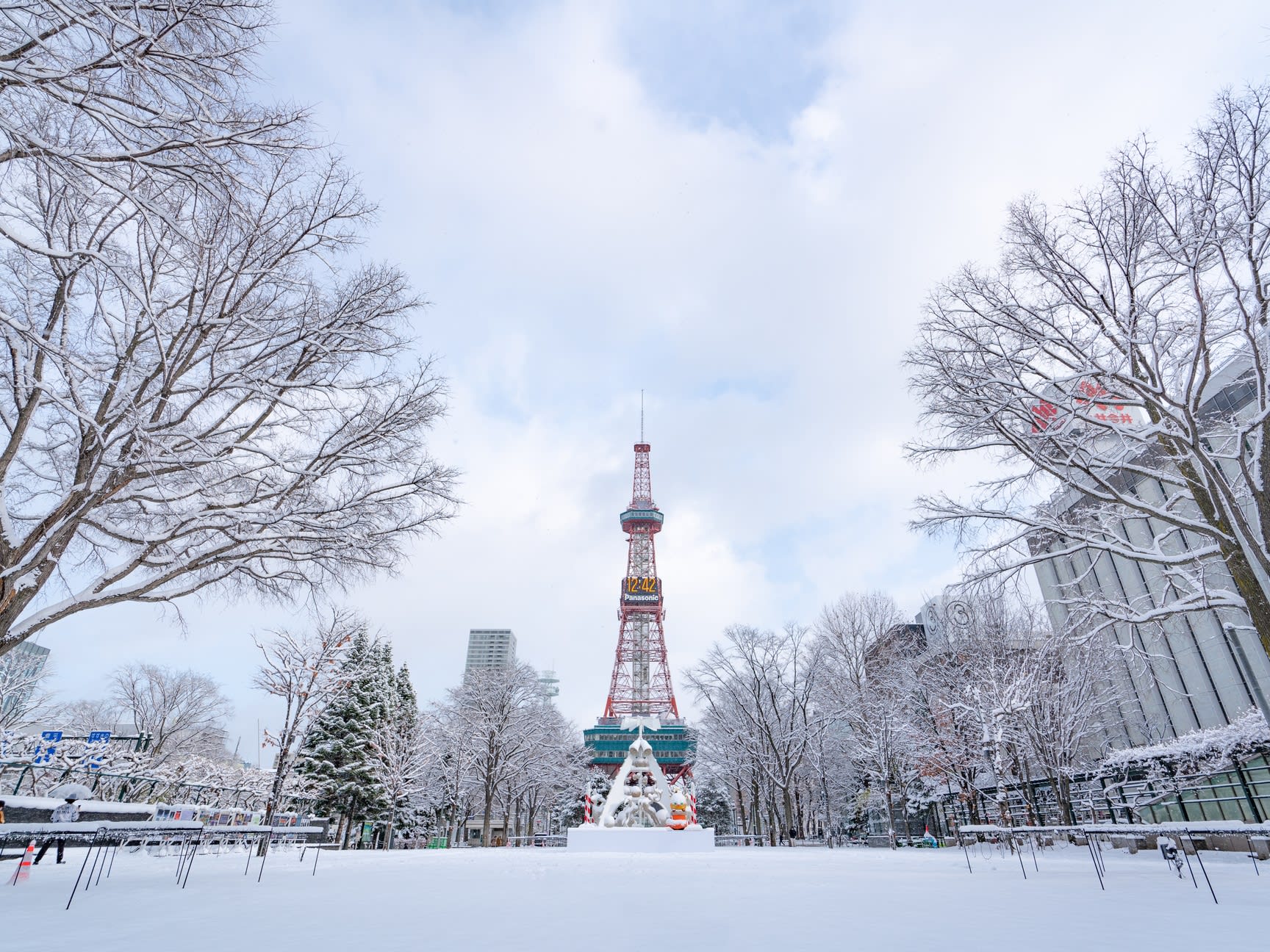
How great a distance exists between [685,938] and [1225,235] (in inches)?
423

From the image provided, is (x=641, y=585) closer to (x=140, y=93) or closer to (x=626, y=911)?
(x=626, y=911)

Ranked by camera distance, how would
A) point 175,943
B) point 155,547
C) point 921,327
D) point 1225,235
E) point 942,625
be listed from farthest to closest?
1. point 942,625
2. point 921,327
3. point 1225,235
4. point 155,547
5. point 175,943

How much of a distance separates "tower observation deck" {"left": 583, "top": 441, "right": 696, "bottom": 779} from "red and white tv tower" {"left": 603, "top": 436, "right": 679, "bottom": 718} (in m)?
0.07

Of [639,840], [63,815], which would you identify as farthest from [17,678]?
[639,840]

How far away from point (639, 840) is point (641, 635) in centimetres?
4812

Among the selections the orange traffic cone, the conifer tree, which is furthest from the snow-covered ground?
the conifer tree

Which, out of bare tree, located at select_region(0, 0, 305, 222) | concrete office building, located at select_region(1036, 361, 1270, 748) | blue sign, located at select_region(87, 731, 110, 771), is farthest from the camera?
concrete office building, located at select_region(1036, 361, 1270, 748)

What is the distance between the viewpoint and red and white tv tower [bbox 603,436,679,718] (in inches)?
2436

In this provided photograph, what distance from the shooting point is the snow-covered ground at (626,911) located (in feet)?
14.4

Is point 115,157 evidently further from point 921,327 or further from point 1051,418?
point 1051,418

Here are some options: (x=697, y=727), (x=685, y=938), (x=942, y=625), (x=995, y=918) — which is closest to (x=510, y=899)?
(x=685, y=938)

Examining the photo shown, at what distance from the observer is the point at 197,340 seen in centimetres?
739

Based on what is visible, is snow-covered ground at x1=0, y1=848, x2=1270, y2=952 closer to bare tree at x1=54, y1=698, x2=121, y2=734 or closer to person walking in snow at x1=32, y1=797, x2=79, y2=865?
person walking in snow at x1=32, y1=797, x2=79, y2=865

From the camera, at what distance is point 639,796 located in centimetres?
2242
